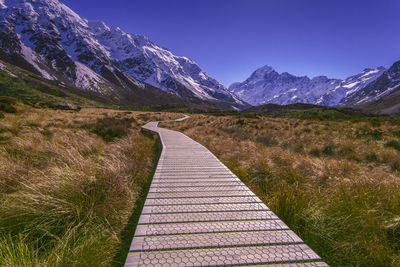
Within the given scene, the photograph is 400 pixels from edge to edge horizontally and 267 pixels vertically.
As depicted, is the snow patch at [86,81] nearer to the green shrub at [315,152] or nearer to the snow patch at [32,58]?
the snow patch at [32,58]

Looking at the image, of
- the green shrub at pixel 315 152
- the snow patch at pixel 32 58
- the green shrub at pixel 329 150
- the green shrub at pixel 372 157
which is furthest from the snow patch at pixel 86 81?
the green shrub at pixel 372 157

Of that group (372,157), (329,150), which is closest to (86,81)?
(329,150)

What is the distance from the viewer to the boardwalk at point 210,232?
209 cm

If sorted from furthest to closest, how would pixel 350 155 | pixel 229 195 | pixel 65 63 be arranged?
pixel 65 63, pixel 350 155, pixel 229 195

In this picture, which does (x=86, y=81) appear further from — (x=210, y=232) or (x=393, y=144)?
(x=210, y=232)

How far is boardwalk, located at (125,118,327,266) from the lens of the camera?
2.09m

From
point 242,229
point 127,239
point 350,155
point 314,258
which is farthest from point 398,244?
point 350,155

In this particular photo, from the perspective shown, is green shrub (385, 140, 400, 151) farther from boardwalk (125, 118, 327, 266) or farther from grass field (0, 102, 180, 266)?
grass field (0, 102, 180, 266)

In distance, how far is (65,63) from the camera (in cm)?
19825

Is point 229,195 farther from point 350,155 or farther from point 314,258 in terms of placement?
point 350,155

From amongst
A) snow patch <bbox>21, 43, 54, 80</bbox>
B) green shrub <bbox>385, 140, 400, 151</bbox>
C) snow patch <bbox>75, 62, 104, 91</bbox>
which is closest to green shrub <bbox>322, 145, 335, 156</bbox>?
green shrub <bbox>385, 140, 400, 151</bbox>

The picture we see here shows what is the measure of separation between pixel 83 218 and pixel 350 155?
9.97 m

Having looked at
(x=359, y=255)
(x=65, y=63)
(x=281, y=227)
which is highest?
(x=65, y=63)

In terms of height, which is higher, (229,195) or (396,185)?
(396,185)
